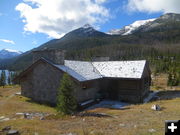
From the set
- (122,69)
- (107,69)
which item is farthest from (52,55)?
(122,69)

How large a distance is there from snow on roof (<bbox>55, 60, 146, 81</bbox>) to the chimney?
1.13 meters

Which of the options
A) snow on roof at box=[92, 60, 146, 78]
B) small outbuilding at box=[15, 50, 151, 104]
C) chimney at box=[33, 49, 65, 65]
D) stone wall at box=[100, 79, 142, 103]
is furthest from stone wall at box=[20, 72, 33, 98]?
snow on roof at box=[92, 60, 146, 78]

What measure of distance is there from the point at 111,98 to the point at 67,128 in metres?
16.6

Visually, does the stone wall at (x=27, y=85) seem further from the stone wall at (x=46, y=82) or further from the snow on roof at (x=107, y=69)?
the snow on roof at (x=107, y=69)

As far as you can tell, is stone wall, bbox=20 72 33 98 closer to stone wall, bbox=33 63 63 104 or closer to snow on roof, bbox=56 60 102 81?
stone wall, bbox=33 63 63 104

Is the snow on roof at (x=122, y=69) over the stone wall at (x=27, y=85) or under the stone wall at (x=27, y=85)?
over

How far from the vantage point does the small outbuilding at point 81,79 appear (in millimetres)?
23625

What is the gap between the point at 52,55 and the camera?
80.9 ft

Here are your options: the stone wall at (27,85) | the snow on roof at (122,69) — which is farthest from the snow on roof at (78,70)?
the stone wall at (27,85)

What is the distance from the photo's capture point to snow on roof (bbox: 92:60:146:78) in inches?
994

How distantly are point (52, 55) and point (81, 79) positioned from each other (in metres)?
5.71

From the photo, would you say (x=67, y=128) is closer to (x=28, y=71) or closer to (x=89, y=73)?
(x=89, y=73)

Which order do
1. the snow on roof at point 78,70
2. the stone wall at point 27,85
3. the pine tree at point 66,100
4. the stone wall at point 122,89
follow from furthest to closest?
the stone wall at point 27,85 < the stone wall at point 122,89 < the snow on roof at point 78,70 < the pine tree at point 66,100

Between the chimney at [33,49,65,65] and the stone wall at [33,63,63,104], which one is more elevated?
the chimney at [33,49,65,65]
